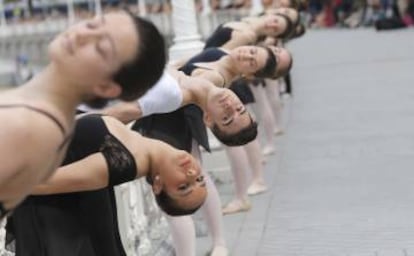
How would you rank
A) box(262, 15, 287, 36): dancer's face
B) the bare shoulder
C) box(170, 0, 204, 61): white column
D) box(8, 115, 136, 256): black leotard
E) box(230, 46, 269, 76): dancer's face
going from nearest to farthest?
the bare shoulder
box(8, 115, 136, 256): black leotard
box(230, 46, 269, 76): dancer's face
box(262, 15, 287, 36): dancer's face
box(170, 0, 204, 61): white column

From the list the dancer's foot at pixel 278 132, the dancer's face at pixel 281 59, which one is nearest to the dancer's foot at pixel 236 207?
the dancer's face at pixel 281 59

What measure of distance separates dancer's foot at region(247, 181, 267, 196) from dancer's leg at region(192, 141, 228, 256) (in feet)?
6.60

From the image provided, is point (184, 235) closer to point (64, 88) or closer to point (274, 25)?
point (64, 88)

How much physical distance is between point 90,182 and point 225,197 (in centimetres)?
517

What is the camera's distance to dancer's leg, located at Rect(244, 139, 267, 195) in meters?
8.37

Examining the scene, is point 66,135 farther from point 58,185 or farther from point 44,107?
point 58,185

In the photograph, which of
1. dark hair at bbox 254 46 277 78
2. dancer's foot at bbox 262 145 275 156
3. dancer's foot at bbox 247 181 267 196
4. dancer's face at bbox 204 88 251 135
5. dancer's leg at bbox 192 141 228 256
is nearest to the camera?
dancer's face at bbox 204 88 251 135

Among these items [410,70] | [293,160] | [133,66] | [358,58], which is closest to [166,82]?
[133,66]

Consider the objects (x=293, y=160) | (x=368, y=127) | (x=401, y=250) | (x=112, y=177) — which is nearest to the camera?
(x=112, y=177)

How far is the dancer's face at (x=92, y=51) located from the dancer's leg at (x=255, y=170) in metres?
6.05

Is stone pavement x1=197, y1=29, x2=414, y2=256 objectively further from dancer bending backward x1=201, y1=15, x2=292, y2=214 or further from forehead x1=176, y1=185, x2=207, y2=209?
forehead x1=176, y1=185, x2=207, y2=209

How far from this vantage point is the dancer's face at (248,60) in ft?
19.7

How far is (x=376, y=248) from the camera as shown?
6.46 meters

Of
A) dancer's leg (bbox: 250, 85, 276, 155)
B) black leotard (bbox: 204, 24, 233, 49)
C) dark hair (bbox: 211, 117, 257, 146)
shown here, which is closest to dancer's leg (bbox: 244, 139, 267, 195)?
black leotard (bbox: 204, 24, 233, 49)
